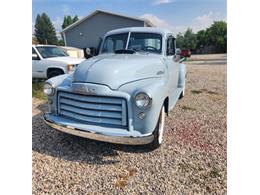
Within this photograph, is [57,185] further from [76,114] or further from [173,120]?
[173,120]

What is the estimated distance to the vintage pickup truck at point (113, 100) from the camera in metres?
2.96

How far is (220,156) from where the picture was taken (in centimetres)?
333

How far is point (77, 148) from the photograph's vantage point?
3.53m

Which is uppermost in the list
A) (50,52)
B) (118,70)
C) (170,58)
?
(50,52)

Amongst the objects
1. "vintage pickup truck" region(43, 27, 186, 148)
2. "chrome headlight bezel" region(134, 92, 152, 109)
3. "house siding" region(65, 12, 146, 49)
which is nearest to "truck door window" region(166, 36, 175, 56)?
"vintage pickup truck" region(43, 27, 186, 148)

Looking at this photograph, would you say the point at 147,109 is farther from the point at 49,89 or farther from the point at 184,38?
Result: the point at 184,38

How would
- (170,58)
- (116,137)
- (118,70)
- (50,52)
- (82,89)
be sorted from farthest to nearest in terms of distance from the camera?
1. (50,52)
2. (170,58)
3. (118,70)
4. (82,89)
5. (116,137)

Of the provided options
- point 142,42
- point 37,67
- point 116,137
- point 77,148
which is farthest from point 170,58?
point 37,67

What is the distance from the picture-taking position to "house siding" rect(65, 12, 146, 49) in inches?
810

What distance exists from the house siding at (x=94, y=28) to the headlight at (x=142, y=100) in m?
17.6

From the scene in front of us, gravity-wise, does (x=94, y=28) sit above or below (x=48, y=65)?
above

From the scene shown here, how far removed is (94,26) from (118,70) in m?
19.6

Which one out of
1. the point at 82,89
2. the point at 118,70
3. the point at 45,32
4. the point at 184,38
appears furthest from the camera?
the point at 45,32
